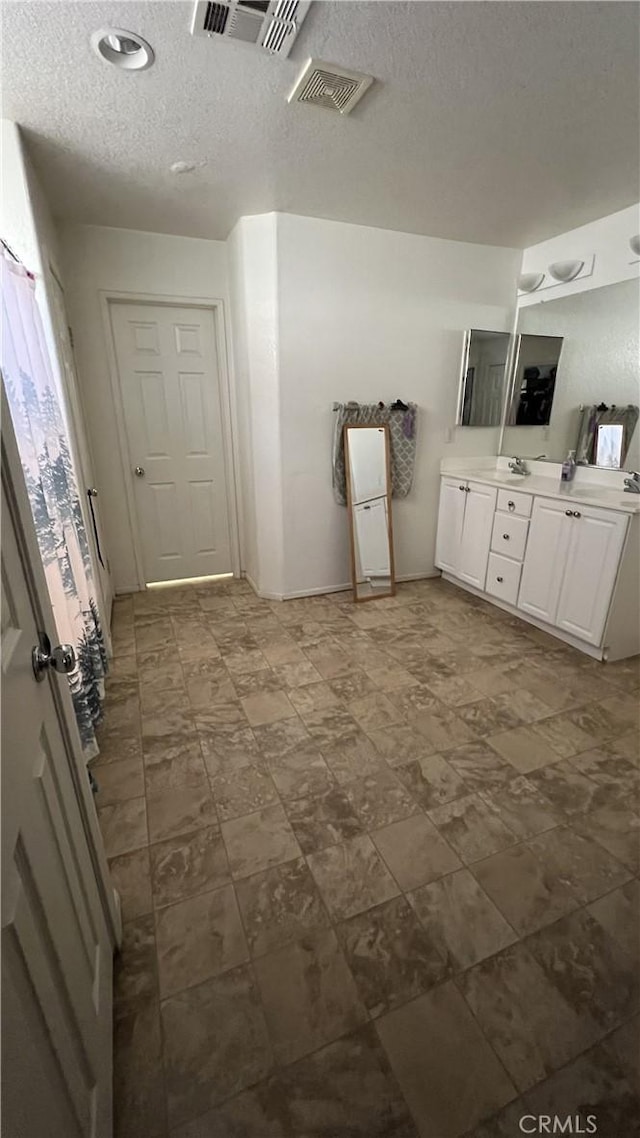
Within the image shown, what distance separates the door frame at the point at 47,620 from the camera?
0.78 metres

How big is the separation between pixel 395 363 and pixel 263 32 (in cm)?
200

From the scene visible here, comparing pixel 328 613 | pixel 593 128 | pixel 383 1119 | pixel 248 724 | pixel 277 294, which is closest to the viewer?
pixel 383 1119

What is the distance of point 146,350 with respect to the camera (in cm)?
326

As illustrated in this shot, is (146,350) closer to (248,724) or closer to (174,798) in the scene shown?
(248,724)

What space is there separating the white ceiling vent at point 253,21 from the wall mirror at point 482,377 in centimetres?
228

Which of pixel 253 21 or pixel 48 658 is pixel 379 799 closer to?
pixel 48 658

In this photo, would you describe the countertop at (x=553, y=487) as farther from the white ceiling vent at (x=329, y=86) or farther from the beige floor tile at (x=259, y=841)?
the beige floor tile at (x=259, y=841)

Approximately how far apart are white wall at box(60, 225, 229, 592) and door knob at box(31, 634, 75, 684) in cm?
278

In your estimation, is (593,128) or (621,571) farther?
(621,571)

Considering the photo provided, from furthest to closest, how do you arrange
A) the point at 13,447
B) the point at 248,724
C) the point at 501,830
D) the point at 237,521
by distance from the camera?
the point at 237,521 → the point at 248,724 → the point at 501,830 → the point at 13,447

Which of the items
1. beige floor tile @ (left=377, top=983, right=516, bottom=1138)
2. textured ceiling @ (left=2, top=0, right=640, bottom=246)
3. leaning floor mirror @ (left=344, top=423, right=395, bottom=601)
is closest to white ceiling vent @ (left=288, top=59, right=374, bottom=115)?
textured ceiling @ (left=2, top=0, right=640, bottom=246)

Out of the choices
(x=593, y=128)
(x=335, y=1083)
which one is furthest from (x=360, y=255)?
(x=335, y=1083)

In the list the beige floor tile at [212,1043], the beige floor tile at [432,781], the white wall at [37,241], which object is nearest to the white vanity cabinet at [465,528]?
the beige floor tile at [432,781]

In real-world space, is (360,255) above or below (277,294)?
above
